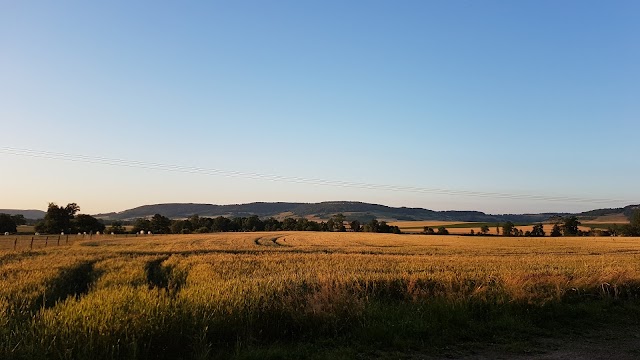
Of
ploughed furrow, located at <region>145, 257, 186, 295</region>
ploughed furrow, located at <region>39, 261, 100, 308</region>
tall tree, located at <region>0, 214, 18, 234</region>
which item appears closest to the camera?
Answer: ploughed furrow, located at <region>39, 261, 100, 308</region>

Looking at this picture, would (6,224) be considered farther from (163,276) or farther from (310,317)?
(310,317)

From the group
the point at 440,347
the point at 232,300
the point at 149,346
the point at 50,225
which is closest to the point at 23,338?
the point at 149,346

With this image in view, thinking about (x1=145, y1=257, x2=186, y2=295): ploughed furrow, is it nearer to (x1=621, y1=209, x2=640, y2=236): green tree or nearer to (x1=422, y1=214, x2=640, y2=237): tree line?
(x1=422, y1=214, x2=640, y2=237): tree line

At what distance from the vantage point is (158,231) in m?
133

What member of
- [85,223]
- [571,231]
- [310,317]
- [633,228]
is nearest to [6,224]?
[85,223]

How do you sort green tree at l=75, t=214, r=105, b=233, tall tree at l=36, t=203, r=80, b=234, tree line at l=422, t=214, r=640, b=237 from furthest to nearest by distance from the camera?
tree line at l=422, t=214, r=640, b=237 → green tree at l=75, t=214, r=105, b=233 → tall tree at l=36, t=203, r=80, b=234

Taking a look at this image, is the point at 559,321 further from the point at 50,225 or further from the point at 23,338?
the point at 50,225

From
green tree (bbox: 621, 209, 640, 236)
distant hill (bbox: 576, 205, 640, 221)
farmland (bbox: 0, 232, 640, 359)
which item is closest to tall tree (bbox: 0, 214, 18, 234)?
farmland (bbox: 0, 232, 640, 359)

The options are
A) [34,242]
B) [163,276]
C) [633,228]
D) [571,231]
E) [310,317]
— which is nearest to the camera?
[310,317]

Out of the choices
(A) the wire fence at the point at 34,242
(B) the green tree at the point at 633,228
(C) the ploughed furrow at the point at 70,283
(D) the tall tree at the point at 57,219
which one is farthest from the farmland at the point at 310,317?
(B) the green tree at the point at 633,228

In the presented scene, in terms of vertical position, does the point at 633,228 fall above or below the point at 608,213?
below

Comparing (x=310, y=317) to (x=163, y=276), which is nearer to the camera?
(x=310, y=317)

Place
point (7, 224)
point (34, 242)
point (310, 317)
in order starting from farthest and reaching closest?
1. point (7, 224)
2. point (34, 242)
3. point (310, 317)

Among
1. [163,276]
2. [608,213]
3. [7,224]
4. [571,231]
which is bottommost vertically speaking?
[163,276]
